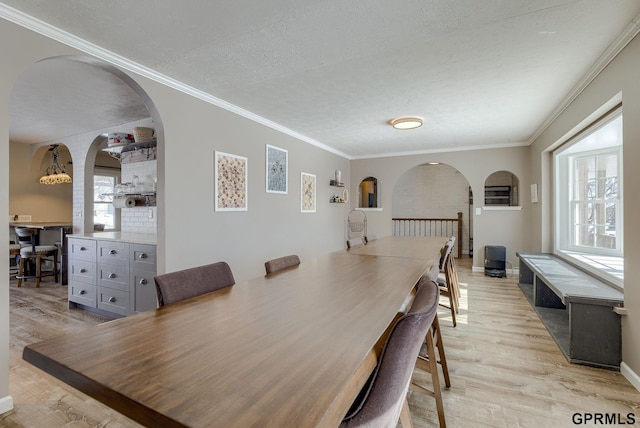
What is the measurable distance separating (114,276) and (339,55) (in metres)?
3.19

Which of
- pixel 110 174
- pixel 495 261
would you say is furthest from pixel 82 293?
pixel 495 261

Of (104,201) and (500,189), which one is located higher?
(500,189)

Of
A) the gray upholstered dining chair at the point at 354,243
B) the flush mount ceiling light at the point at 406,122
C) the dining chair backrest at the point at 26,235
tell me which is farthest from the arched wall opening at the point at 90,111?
the flush mount ceiling light at the point at 406,122

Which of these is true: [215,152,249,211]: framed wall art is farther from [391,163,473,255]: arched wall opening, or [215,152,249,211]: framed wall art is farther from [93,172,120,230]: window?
[391,163,473,255]: arched wall opening

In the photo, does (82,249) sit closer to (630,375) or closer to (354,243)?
(354,243)

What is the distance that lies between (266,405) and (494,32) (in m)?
2.61

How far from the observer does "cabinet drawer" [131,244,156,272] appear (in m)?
3.06

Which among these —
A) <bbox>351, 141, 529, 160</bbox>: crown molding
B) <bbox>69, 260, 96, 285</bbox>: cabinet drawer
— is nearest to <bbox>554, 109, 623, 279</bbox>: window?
<bbox>351, 141, 529, 160</bbox>: crown molding

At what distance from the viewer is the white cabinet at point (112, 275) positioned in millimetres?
3113

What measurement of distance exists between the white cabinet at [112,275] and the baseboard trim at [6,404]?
1.22 meters

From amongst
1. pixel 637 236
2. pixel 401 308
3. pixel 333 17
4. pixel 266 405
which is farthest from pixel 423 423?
pixel 333 17

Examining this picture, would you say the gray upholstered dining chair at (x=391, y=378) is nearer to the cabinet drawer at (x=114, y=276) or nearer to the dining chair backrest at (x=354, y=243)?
the dining chair backrest at (x=354, y=243)

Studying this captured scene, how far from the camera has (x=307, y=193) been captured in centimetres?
544

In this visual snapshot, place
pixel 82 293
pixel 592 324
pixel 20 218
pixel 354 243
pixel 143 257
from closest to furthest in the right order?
pixel 592 324
pixel 143 257
pixel 354 243
pixel 82 293
pixel 20 218
